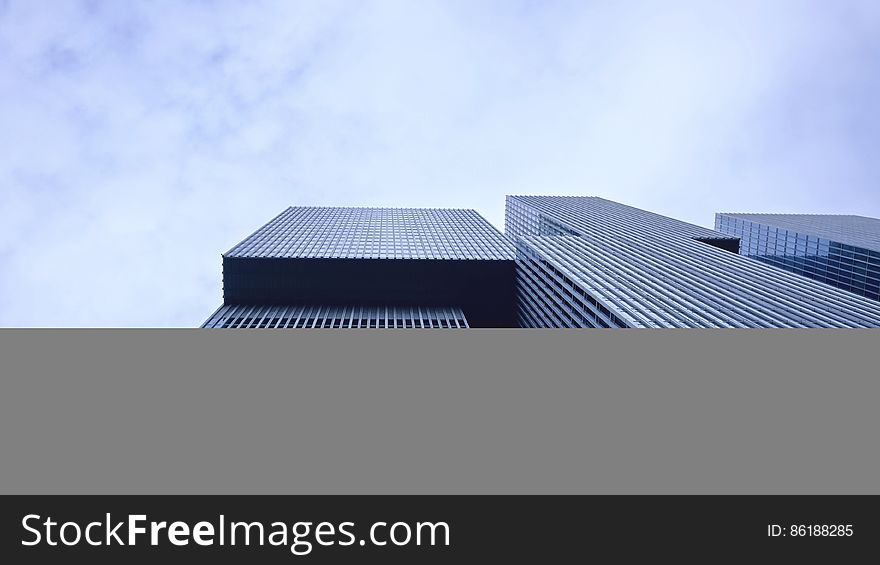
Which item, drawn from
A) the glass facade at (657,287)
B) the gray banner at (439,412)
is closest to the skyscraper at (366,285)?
the glass facade at (657,287)

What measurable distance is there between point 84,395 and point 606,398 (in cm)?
721

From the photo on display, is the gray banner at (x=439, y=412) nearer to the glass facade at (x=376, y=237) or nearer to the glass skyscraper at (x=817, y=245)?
the glass facade at (x=376, y=237)

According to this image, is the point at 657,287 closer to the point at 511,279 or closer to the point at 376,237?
the point at 511,279

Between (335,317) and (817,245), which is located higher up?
(817,245)

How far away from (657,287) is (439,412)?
60053mm

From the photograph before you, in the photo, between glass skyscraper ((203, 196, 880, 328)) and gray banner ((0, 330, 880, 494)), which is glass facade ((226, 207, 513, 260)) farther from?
gray banner ((0, 330, 880, 494))

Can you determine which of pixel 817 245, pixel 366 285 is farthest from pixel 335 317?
pixel 817 245

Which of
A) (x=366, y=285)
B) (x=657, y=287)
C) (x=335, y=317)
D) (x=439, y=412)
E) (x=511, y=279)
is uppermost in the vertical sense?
(x=511, y=279)

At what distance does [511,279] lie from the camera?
94312 millimetres

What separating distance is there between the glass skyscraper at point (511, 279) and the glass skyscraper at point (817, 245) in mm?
4452

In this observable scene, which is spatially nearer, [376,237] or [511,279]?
[511,279]
